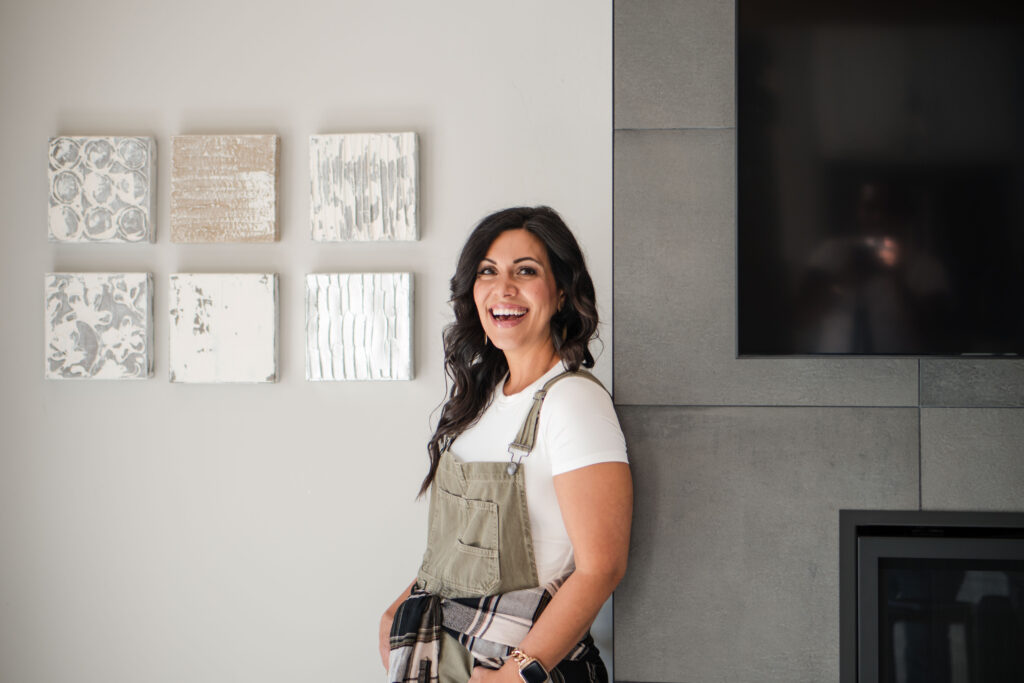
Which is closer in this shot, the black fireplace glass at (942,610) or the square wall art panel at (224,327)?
the black fireplace glass at (942,610)

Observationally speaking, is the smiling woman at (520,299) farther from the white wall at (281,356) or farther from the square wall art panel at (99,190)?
the square wall art panel at (99,190)

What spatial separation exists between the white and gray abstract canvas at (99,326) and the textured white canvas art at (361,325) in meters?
0.46

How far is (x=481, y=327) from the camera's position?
1.48 metres

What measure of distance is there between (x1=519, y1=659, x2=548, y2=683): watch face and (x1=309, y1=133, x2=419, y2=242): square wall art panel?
3.42ft

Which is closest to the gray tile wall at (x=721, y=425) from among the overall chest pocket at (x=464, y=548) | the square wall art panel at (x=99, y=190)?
the overall chest pocket at (x=464, y=548)

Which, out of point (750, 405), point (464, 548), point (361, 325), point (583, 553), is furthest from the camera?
point (361, 325)

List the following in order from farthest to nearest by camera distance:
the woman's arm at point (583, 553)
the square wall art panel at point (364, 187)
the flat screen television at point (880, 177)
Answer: the square wall art panel at point (364, 187) → the flat screen television at point (880, 177) → the woman's arm at point (583, 553)

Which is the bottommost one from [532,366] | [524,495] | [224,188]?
[524,495]

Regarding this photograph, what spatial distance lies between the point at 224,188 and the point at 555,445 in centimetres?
118

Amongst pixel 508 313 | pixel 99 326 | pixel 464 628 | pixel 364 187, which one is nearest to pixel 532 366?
pixel 508 313

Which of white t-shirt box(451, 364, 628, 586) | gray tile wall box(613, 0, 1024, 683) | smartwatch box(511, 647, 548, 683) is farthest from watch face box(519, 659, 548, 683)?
gray tile wall box(613, 0, 1024, 683)

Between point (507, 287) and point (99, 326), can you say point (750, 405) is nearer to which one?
point (507, 287)

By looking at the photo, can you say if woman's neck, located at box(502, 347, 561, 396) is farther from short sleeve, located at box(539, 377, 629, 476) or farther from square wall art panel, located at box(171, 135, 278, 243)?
square wall art panel, located at box(171, 135, 278, 243)

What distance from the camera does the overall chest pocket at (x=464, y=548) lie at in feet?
4.11
